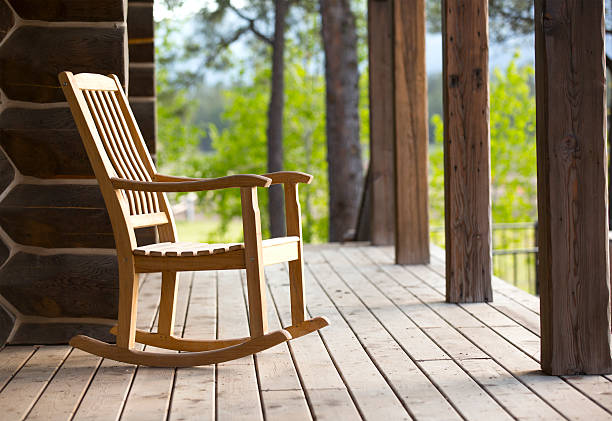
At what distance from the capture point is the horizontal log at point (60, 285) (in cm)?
298

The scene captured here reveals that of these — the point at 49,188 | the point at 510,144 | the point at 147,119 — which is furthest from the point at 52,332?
the point at 510,144

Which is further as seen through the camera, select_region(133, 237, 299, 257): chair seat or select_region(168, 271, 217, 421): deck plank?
select_region(133, 237, 299, 257): chair seat

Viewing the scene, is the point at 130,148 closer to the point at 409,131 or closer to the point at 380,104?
the point at 409,131

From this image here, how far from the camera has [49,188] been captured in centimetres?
301

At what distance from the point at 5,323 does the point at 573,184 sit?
2.11 m

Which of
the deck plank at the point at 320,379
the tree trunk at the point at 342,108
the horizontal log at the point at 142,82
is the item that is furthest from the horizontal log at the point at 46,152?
the tree trunk at the point at 342,108

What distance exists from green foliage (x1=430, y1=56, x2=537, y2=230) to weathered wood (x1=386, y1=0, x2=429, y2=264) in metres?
12.9

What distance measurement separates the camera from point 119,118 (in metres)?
3.01

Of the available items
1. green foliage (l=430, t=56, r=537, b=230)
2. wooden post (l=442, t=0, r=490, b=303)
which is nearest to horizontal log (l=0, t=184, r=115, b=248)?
wooden post (l=442, t=0, r=490, b=303)

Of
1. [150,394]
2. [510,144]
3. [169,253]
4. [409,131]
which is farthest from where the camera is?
[510,144]

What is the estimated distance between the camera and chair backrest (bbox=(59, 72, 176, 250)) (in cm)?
263

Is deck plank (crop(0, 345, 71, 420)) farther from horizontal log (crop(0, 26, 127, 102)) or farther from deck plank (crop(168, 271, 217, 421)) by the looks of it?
horizontal log (crop(0, 26, 127, 102))

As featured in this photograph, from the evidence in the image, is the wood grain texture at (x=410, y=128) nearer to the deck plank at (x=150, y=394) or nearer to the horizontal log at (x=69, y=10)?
the horizontal log at (x=69, y=10)

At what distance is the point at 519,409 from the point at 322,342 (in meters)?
0.97
